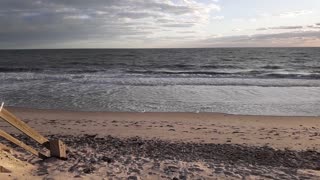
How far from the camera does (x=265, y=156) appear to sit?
750 cm

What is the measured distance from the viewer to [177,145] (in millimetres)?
8281

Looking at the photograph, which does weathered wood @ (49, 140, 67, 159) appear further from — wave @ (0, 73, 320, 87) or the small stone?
wave @ (0, 73, 320, 87)

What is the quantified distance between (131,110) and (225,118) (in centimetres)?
372

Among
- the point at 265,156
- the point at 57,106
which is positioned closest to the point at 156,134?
the point at 265,156

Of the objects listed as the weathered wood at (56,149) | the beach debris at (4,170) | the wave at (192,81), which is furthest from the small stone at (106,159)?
the wave at (192,81)

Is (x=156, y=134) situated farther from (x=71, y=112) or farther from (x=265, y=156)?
(x=71, y=112)

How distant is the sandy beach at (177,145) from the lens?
6.09 metres

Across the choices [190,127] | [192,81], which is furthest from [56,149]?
[192,81]

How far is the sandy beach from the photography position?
20.0ft

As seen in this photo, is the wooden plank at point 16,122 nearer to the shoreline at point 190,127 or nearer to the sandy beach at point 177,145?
the sandy beach at point 177,145

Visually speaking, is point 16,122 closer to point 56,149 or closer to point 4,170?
point 4,170

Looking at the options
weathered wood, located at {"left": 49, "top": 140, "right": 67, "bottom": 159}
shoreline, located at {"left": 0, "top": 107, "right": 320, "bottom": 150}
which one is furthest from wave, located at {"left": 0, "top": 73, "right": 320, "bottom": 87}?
weathered wood, located at {"left": 49, "top": 140, "right": 67, "bottom": 159}

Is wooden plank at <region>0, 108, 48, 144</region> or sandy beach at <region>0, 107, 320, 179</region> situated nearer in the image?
wooden plank at <region>0, 108, 48, 144</region>

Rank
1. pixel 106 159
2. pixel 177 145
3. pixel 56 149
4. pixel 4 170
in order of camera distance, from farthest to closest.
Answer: pixel 177 145 → pixel 106 159 → pixel 56 149 → pixel 4 170
